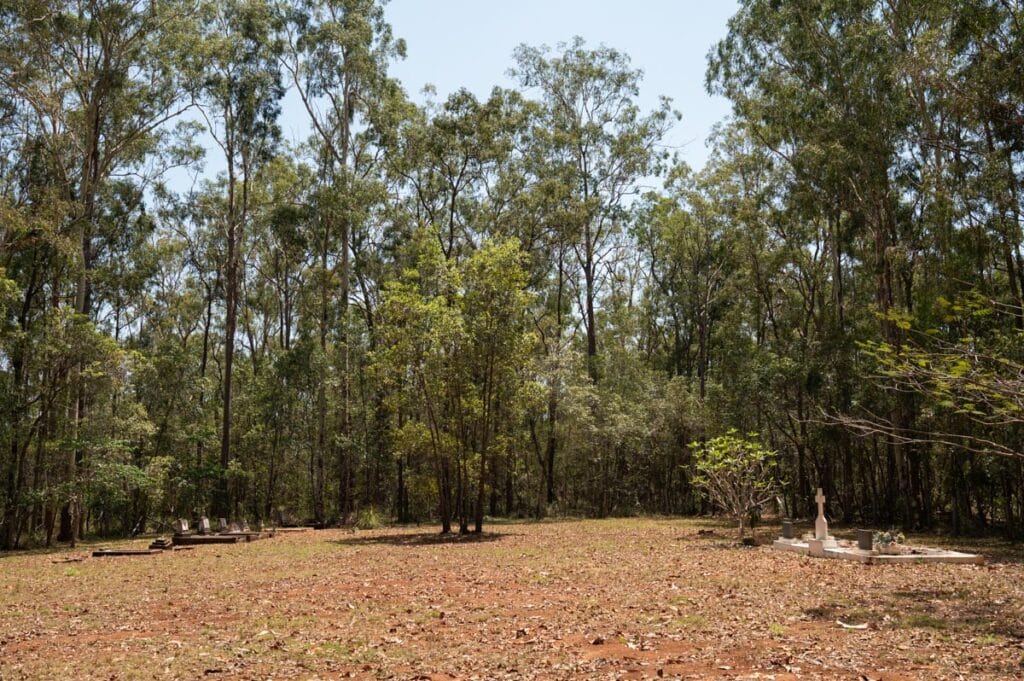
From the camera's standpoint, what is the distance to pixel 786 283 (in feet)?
118

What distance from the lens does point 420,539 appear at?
20578 millimetres

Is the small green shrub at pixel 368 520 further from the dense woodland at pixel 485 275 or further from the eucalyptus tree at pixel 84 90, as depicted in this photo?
the eucalyptus tree at pixel 84 90

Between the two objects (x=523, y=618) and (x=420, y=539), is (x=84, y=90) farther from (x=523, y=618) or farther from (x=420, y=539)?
(x=523, y=618)

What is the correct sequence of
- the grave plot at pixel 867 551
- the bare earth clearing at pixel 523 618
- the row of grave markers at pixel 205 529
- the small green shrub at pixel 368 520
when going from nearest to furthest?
1. the bare earth clearing at pixel 523 618
2. the grave plot at pixel 867 551
3. the row of grave markers at pixel 205 529
4. the small green shrub at pixel 368 520

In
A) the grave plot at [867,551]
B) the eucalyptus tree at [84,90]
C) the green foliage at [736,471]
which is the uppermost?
the eucalyptus tree at [84,90]

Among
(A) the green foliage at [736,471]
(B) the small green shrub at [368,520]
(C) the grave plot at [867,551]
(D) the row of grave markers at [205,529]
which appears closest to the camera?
(C) the grave plot at [867,551]

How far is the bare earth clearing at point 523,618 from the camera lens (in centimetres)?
657

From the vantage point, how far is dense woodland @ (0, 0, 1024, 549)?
20.3m

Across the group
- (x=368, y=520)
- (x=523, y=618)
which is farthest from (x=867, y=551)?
(x=368, y=520)

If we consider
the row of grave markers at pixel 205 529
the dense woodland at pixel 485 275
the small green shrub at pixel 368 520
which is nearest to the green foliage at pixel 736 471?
the dense woodland at pixel 485 275

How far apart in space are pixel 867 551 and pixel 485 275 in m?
11.2

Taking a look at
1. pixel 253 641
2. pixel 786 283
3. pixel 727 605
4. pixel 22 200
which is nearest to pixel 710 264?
pixel 786 283

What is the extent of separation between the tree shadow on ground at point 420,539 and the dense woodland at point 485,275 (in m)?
0.91

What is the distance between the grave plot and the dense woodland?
2042mm
